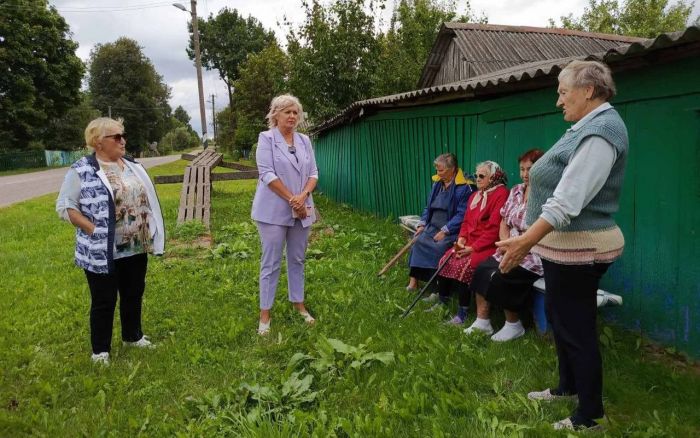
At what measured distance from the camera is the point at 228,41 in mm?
43812

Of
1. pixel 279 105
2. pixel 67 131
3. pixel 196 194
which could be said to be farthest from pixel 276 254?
pixel 67 131

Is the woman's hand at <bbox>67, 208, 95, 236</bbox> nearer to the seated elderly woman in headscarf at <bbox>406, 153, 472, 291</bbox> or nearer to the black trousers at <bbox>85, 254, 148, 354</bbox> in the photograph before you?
the black trousers at <bbox>85, 254, 148, 354</bbox>

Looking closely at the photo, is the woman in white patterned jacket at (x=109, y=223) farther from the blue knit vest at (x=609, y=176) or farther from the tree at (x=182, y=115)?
the tree at (x=182, y=115)

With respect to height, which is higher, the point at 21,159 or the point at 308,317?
the point at 21,159

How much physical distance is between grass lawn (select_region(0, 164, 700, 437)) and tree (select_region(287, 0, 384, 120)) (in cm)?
1199

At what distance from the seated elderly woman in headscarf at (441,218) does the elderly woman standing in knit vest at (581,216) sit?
2204 mm

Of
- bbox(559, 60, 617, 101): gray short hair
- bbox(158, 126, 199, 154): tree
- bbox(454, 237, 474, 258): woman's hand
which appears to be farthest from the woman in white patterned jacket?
bbox(158, 126, 199, 154): tree

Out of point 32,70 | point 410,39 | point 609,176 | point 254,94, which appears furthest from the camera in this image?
point 254,94

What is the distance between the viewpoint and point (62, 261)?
21.6 ft

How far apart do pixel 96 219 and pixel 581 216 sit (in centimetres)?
301

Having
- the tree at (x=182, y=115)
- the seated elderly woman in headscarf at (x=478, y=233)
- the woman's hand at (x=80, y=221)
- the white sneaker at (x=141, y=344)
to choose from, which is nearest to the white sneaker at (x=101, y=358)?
the white sneaker at (x=141, y=344)

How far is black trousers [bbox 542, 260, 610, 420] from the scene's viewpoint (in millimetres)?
2303

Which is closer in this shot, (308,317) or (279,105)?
(279,105)

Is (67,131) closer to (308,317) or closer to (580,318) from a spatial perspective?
(308,317)
